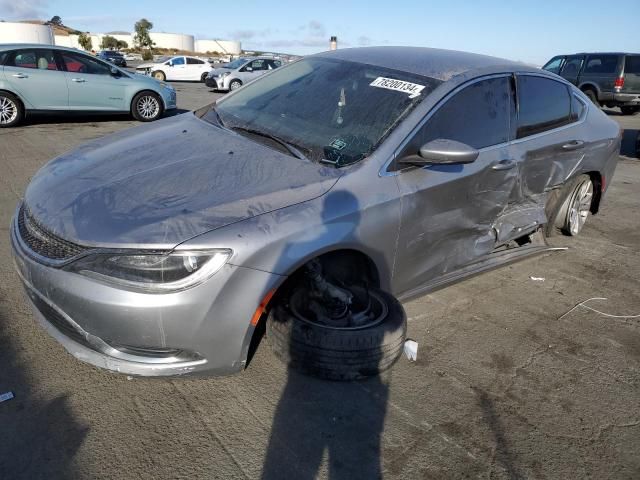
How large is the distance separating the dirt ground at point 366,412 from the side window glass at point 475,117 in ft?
3.95

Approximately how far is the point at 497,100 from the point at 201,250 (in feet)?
8.00

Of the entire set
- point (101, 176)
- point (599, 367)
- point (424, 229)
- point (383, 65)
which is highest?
point (383, 65)

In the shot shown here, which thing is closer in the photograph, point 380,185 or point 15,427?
point 15,427

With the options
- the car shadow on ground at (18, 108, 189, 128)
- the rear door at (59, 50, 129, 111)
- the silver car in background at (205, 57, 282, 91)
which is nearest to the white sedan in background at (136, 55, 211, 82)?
the silver car in background at (205, 57, 282, 91)

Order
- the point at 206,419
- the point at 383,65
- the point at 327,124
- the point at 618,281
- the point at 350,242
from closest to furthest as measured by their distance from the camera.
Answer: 1. the point at 206,419
2. the point at 350,242
3. the point at 327,124
4. the point at 383,65
5. the point at 618,281

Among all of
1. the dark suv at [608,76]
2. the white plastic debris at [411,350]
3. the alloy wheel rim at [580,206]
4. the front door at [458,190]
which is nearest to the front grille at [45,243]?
the front door at [458,190]

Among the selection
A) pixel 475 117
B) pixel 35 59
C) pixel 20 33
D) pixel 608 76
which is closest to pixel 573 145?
pixel 475 117

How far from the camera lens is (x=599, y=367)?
303cm

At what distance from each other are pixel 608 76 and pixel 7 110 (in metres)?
17.9

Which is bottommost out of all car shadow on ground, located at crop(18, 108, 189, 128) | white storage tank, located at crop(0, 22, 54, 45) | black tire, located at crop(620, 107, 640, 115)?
car shadow on ground, located at crop(18, 108, 189, 128)

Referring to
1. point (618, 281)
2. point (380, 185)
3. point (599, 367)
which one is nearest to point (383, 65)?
point (380, 185)

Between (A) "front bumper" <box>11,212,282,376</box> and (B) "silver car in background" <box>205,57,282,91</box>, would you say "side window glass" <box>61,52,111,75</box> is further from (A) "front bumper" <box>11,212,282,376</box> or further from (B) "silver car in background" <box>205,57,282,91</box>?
(B) "silver car in background" <box>205,57,282,91</box>

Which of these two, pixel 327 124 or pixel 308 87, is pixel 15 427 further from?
pixel 308 87

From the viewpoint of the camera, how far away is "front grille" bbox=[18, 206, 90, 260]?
2.23 meters
